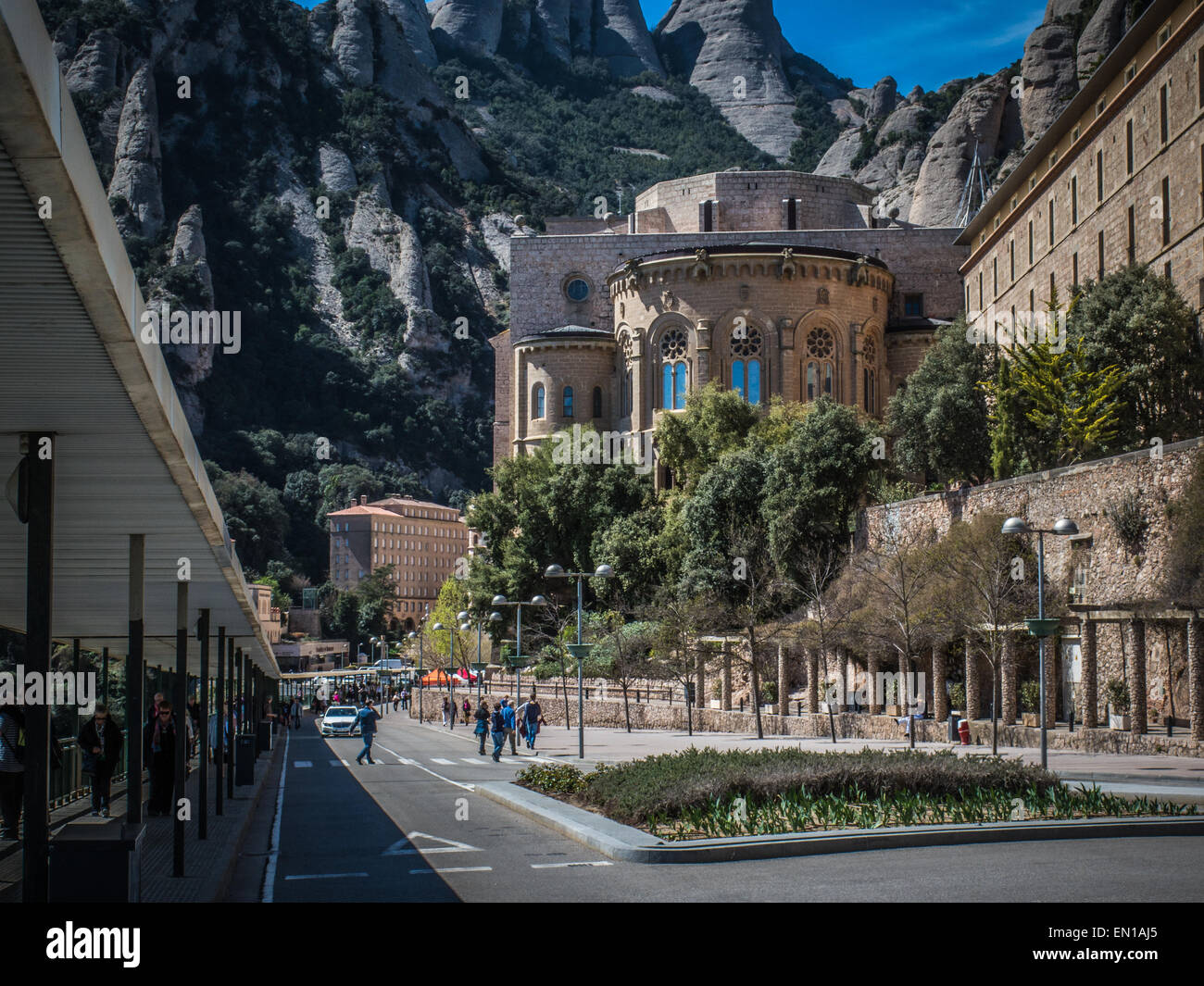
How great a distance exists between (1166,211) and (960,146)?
6851cm

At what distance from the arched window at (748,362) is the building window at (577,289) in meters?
14.7

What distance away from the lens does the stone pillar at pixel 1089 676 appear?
92.5 feet

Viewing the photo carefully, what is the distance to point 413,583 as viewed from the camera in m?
172

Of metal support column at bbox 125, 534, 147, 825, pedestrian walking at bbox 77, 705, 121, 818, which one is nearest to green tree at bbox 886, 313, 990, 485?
pedestrian walking at bbox 77, 705, 121, 818

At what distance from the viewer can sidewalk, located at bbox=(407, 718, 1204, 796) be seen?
67.1ft

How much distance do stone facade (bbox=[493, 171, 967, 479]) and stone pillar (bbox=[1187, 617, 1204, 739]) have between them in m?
42.2

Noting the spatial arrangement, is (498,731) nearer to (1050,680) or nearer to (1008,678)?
(1008,678)

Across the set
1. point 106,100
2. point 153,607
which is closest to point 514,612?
point 153,607

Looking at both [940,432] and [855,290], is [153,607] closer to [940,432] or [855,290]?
[940,432]

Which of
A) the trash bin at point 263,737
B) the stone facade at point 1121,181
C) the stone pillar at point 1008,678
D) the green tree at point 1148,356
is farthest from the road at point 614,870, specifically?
the stone facade at point 1121,181

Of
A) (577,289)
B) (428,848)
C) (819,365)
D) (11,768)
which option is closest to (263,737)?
(11,768)

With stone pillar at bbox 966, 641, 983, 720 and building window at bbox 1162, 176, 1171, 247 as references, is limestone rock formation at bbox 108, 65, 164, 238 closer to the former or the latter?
building window at bbox 1162, 176, 1171, 247

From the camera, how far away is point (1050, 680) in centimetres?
3145

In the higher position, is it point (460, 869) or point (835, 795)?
point (835, 795)
